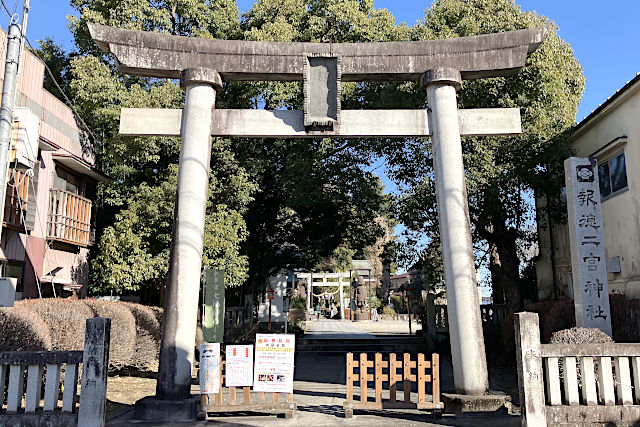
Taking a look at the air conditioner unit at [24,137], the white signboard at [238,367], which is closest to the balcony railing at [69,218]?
the air conditioner unit at [24,137]

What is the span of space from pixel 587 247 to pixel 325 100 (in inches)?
235

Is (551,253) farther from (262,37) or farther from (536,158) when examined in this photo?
(262,37)

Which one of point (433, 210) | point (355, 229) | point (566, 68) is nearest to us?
point (433, 210)

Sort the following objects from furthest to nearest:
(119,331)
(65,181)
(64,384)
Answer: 1. (65,181)
2. (119,331)
3. (64,384)

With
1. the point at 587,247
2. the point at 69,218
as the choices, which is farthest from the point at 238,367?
the point at 69,218

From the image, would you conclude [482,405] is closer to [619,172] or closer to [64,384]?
[64,384]

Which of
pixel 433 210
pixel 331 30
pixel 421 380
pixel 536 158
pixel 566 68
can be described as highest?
pixel 331 30

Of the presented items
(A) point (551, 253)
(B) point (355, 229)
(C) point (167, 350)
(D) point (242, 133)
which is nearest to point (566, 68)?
(A) point (551, 253)

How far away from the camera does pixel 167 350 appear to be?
839 cm

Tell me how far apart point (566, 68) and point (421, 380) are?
14.7 metres

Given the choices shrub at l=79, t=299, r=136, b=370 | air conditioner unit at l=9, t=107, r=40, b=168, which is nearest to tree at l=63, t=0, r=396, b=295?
air conditioner unit at l=9, t=107, r=40, b=168

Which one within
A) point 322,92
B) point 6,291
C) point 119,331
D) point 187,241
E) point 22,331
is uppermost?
point 322,92

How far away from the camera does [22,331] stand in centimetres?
811

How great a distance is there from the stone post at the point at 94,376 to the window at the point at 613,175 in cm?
1270
